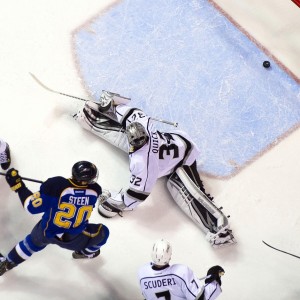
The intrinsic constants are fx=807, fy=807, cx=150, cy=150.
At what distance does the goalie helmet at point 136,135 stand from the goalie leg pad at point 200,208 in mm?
452

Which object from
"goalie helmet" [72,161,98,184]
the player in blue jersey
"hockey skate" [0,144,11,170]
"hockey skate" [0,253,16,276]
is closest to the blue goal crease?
"hockey skate" [0,144,11,170]

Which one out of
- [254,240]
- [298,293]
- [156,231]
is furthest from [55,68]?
[298,293]

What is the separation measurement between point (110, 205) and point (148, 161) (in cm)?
39

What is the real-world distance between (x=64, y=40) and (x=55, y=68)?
0.86ft

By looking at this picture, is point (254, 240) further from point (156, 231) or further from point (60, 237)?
point (60, 237)

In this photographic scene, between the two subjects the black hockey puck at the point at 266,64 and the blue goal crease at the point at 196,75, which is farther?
the black hockey puck at the point at 266,64

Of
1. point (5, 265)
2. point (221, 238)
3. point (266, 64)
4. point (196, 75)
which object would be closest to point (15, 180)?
point (5, 265)

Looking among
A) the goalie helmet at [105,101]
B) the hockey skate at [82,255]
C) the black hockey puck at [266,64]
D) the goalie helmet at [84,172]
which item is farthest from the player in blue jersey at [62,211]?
the black hockey puck at [266,64]

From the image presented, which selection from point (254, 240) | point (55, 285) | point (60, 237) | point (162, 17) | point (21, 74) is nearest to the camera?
point (60, 237)

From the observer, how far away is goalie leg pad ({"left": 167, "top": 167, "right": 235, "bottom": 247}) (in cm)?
510

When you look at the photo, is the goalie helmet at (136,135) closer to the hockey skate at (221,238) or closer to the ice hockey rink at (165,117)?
the ice hockey rink at (165,117)

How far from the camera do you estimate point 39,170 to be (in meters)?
5.25

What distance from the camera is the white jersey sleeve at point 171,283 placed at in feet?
14.3

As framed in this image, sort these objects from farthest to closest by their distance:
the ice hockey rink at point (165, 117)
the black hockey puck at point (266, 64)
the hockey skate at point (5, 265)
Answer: the black hockey puck at point (266, 64), the ice hockey rink at point (165, 117), the hockey skate at point (5, 265)
